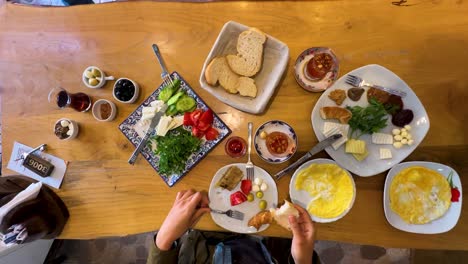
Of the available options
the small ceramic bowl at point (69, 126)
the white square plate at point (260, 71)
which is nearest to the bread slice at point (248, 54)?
the white square plate at point (260, 71)

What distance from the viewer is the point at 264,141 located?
1.33 metres

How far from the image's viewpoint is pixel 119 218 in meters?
1.42

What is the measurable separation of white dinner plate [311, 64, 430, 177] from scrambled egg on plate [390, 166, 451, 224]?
0.08 m

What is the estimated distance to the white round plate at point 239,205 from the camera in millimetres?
1305

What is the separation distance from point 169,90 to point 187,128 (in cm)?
19

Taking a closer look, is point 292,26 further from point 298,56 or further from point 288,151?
point 288,151

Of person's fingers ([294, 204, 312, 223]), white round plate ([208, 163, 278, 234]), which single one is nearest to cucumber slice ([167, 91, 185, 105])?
white round plate ([208, 163, 278, 234])

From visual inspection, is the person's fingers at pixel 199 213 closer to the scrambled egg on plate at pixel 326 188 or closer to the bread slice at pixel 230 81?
the scrambled egg on plate at pixel 326 188

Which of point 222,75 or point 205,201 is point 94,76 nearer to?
point 222,75

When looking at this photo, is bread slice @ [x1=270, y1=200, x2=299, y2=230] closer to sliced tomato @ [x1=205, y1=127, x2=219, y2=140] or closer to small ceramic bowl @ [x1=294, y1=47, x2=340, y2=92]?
sliced tomato @ [x1=205, y1=127, x2=219, y2=140]

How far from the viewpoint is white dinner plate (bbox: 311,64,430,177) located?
1236 mm

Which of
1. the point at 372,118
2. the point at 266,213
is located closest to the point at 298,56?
the point at 372,118

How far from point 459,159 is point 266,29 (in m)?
0.98

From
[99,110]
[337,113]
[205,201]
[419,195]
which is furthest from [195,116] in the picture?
[419,195]
